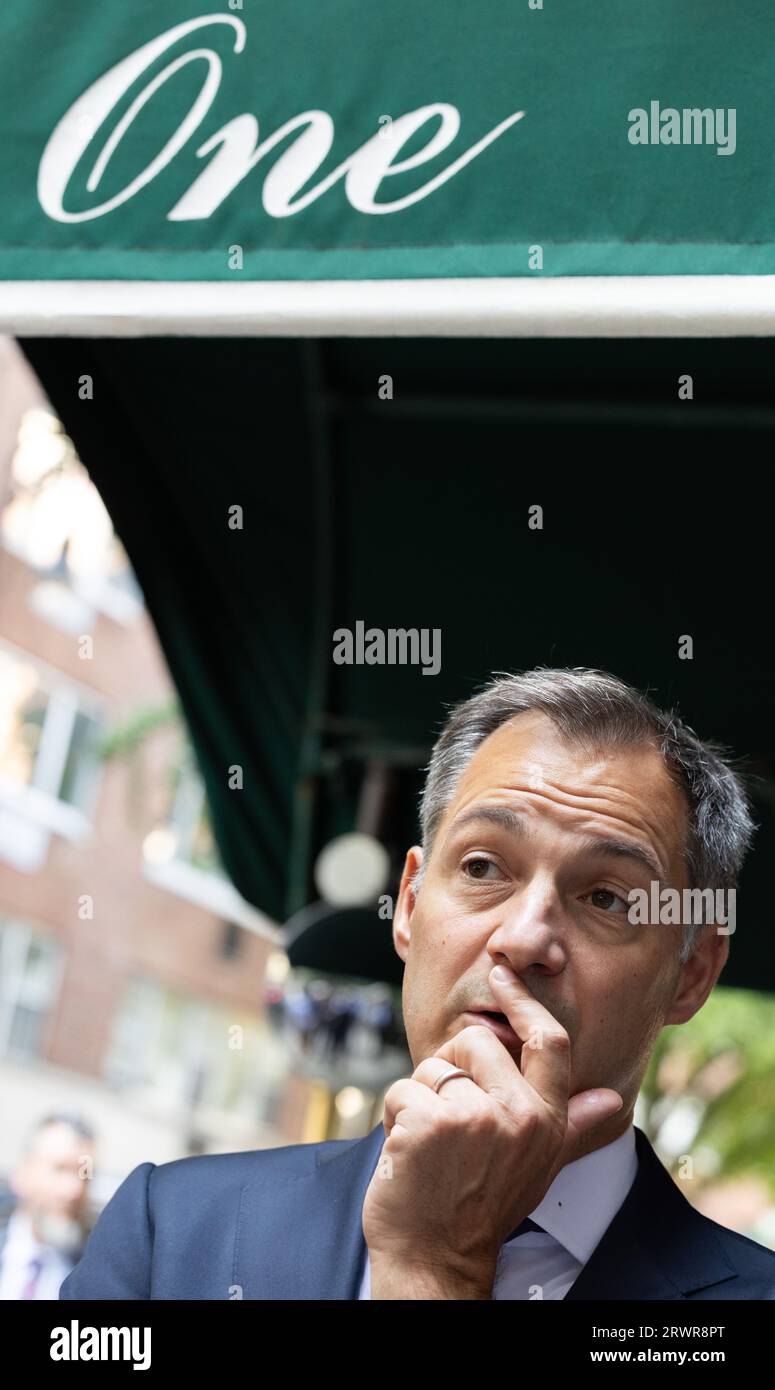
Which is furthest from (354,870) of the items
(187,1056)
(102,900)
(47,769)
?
(187,1056)

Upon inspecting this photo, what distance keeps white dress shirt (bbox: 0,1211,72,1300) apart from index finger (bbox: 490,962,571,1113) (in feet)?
5.22

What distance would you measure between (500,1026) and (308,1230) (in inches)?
15.4

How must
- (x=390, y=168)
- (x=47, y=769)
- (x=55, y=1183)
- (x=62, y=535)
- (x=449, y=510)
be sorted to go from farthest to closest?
(x=47, y=769) → (x=62, y=535) → (x=55, y=1183) → (x=449, y=510) → (x=390, y=168)

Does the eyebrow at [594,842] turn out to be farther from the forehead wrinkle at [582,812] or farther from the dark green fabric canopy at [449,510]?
the dark green fabric canopy at [449,510]

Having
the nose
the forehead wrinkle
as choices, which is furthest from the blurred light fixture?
the nose

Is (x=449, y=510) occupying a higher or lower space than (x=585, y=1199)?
higher

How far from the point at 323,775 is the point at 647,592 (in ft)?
4.79

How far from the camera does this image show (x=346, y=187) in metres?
2.19

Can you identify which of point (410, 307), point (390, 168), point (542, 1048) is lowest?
point (542, 1048)

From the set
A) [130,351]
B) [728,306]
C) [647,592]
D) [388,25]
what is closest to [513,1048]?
[728,306]

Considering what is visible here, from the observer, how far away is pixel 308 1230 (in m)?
1.85

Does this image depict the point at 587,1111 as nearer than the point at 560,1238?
Yes

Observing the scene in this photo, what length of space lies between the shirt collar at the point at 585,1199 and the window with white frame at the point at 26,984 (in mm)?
20110

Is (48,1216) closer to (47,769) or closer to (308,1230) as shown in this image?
(308,1230)
